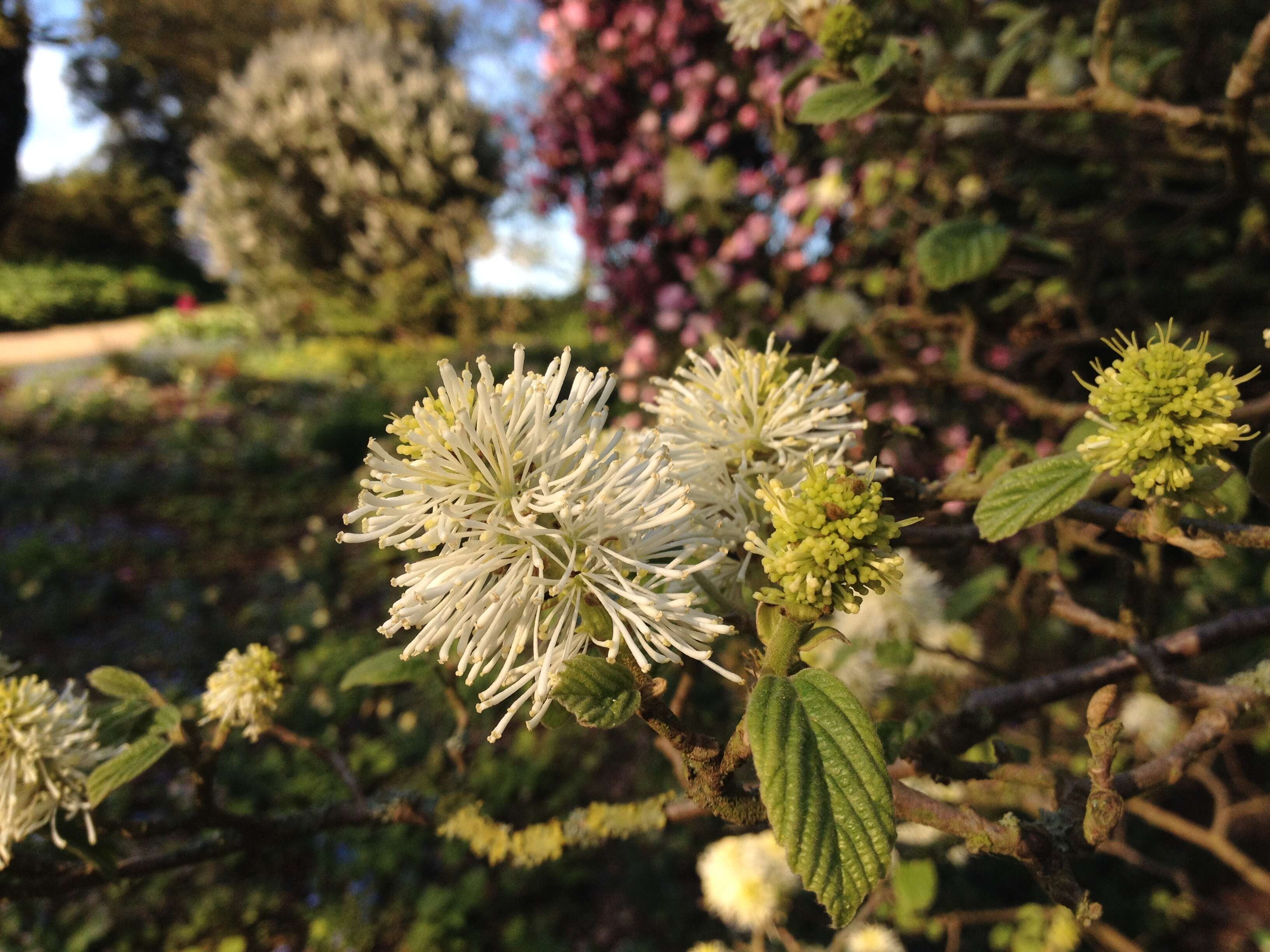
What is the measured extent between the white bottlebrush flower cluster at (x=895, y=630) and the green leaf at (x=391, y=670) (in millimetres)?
789

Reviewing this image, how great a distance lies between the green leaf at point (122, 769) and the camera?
76 cm

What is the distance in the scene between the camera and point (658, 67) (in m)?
3.57

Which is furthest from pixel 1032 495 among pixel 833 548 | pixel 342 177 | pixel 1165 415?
pixel 342 177

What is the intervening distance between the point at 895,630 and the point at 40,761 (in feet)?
4.55

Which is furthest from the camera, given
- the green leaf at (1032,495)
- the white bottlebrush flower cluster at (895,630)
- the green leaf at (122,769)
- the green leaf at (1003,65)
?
the white bottlebrush flower cluster at (895,630)

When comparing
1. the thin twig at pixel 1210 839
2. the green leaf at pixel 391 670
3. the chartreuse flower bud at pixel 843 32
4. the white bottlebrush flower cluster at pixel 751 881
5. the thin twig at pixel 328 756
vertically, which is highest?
the chartreuse flower bud at pixel 843 32

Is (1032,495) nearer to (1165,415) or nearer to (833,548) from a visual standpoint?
(1165,415)

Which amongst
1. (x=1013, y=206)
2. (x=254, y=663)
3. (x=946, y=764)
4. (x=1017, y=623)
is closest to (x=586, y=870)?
(x=1017, y=623)

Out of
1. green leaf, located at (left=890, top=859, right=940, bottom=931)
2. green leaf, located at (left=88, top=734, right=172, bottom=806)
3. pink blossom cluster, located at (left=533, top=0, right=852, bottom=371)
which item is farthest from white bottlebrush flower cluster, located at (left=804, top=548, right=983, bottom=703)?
pink blossom cluster, located at (left=533, top=0, right=852, bottom=371)

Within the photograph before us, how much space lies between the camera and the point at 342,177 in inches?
381

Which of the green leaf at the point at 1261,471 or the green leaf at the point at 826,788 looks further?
the green leaf at the point at 1261,471

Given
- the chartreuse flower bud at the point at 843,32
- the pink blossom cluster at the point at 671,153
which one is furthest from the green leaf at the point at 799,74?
the pink blossom cluster at the point at 671,153

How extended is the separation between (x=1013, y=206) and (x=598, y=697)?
333cm

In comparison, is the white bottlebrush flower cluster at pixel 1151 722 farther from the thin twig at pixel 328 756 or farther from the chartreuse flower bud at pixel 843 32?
the thin twig at pixel 328 756
